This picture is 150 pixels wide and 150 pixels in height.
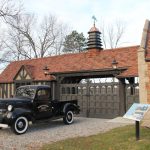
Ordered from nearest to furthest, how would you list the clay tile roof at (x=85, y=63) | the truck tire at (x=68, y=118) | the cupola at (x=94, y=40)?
the truck tire at (x=68, y=118)
the clay tile roof at (x=85, y=63)
the cupola at (x=94, y=40)

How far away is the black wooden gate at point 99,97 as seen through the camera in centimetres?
1656

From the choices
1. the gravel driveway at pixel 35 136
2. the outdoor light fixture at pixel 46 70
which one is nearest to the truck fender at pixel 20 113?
the gravel driveway at pixel 35 136

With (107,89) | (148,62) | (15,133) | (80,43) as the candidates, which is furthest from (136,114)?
(80,43)

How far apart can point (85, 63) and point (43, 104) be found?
6897 mm

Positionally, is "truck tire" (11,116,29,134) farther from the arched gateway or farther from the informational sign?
the arched gateway

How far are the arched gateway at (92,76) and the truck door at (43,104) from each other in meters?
4.81

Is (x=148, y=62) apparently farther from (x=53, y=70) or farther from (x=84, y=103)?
(x=53, y=70)

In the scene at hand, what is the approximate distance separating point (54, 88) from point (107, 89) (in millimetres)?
4006

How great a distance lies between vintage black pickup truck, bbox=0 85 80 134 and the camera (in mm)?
11578

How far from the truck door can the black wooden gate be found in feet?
15.7

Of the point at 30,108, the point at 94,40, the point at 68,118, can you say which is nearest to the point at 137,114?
the point at 30,108

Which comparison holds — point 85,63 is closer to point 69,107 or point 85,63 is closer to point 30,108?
point 69,107

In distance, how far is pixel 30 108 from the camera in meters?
12.4

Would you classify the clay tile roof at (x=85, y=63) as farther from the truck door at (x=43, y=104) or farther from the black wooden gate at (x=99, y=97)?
the truck door at (x=43, y=104)
